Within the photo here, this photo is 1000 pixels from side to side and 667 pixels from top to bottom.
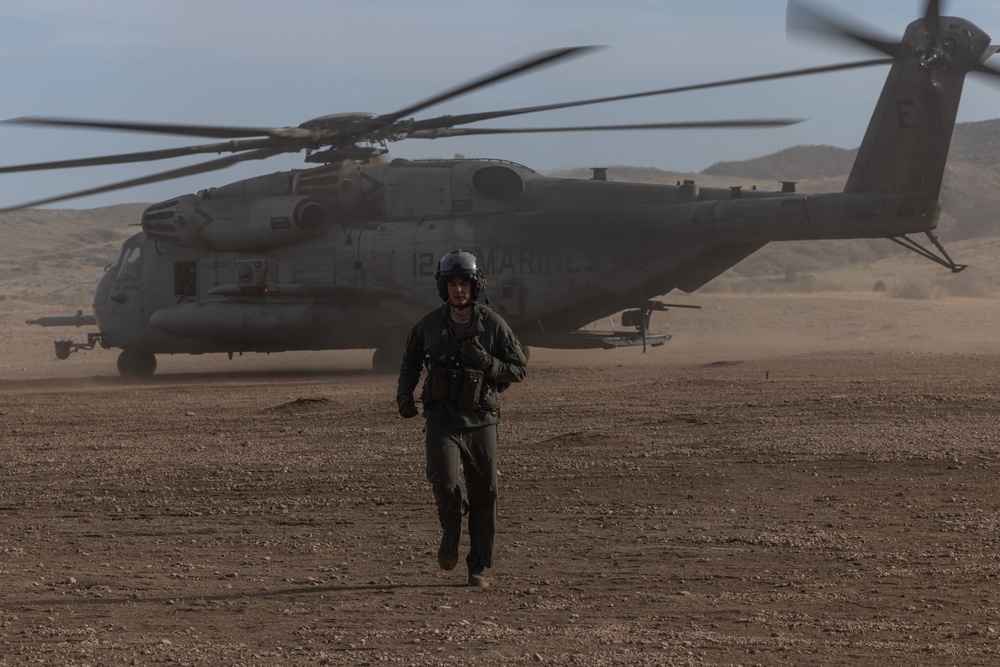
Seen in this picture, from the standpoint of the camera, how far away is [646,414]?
15031 mm

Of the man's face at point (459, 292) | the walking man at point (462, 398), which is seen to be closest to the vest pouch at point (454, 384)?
the walking man at point (462, 398)

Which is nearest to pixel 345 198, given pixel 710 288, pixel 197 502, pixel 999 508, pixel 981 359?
pixel 981 359

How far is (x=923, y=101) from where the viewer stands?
1884 centimetres

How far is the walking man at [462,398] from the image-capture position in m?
7.39

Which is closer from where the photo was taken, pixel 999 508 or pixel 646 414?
pixel 999 508

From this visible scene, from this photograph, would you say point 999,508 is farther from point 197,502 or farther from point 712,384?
point 712,384

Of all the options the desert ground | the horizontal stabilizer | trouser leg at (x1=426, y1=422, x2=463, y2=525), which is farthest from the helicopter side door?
trouser leg at (x1=426, y1=422, x2=463, y2=525)

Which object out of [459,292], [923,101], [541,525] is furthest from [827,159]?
[459,292]

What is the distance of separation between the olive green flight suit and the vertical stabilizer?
1246cm

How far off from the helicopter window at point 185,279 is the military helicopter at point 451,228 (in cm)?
3

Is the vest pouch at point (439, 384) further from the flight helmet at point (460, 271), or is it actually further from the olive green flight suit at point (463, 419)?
the flight helmet at point (460, 271)

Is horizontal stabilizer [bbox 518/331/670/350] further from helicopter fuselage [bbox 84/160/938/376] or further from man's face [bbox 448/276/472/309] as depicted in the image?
man's face [bbox 448/276/472/309]

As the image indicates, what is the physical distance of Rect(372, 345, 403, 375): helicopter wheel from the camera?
22297 millimetres

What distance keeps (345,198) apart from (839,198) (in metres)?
7.42
